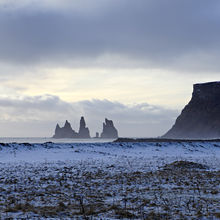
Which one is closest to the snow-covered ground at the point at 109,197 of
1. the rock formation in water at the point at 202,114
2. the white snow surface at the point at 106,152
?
the white snow surface at the point at 106,152

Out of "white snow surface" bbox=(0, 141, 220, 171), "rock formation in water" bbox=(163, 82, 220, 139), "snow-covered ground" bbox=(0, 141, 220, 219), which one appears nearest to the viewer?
"snow-covered ground" bbox=(0, 141, 220, 219)

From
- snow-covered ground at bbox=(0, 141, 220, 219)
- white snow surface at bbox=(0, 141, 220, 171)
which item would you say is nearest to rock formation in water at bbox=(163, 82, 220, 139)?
white snow surface at bbox=(0, 141, 220, 171)

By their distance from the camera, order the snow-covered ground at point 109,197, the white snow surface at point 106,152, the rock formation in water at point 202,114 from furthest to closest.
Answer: the rock formation in water at point 202,114 < the white snow surface at point 106,152 < the snow-covered ground at point 109,197

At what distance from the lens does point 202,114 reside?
16900cm

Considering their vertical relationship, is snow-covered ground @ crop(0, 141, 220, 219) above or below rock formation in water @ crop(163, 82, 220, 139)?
below

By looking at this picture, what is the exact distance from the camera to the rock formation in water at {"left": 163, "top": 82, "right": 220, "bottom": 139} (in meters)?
160

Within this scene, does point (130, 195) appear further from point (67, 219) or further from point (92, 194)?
point (67, 219)

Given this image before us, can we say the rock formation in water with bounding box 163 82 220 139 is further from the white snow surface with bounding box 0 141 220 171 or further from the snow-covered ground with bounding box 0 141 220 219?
the snow-covered ground with bounding box 0 141 220 219

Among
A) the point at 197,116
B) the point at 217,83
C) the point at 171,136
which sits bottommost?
the point at 171,136

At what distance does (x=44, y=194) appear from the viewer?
11297mm

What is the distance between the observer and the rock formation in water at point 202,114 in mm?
159750

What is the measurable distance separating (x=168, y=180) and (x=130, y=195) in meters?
4.34

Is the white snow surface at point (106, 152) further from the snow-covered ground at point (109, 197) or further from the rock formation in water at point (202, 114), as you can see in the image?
the rock formation in water at point (202, 114)

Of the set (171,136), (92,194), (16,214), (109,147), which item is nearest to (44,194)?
(92,194)
